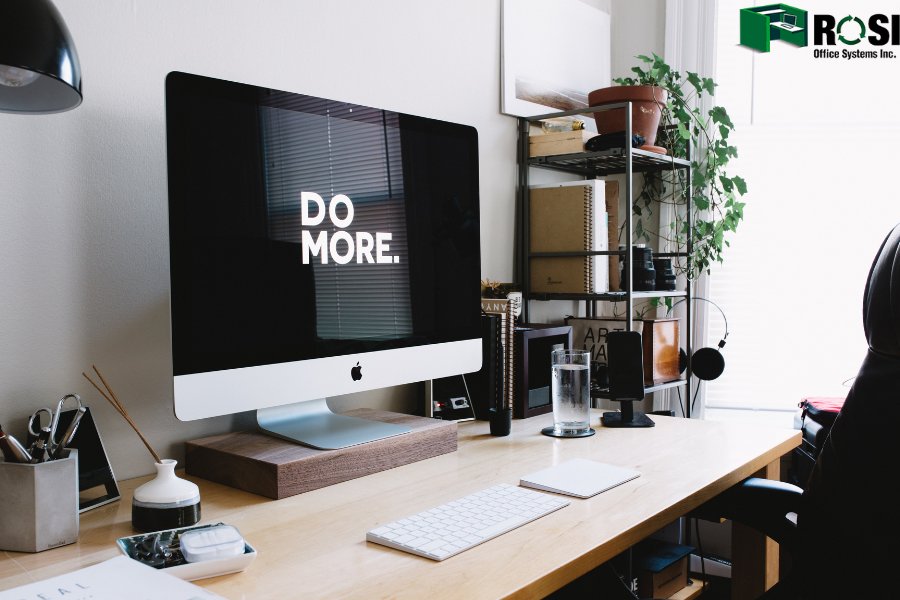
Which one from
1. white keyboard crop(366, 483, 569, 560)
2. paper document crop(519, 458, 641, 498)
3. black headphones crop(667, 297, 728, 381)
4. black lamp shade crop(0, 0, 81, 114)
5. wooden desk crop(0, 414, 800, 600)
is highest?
black lamp shade crop(0, 0, 81, 114)

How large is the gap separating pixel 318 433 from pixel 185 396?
30 centimetres

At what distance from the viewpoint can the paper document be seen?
122cm

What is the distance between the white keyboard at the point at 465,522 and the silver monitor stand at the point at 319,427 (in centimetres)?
26

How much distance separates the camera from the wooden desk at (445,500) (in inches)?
34.4

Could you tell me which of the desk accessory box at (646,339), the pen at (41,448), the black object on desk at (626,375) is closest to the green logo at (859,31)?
the desk accessory box at (646,339)

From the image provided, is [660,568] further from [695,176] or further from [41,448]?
[41,448]

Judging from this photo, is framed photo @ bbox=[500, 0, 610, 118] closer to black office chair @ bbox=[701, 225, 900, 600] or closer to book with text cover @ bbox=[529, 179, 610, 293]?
book with text cover @ bbox=[529, 179, 610, 293]

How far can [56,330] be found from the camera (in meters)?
1.22

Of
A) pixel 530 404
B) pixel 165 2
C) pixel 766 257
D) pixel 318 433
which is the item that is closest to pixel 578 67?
pixel 766 257

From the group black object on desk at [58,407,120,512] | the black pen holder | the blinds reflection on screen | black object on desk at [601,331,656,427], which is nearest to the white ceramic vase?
black object on desk at [58,407,120,512]

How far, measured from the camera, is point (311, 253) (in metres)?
1.33

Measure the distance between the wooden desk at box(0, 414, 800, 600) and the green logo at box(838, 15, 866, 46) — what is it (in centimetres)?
153

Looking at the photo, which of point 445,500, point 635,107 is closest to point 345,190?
point 445,500

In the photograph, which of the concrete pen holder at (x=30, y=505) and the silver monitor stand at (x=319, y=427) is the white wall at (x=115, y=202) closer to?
the silver monitor stand at (x=319, y=427)
